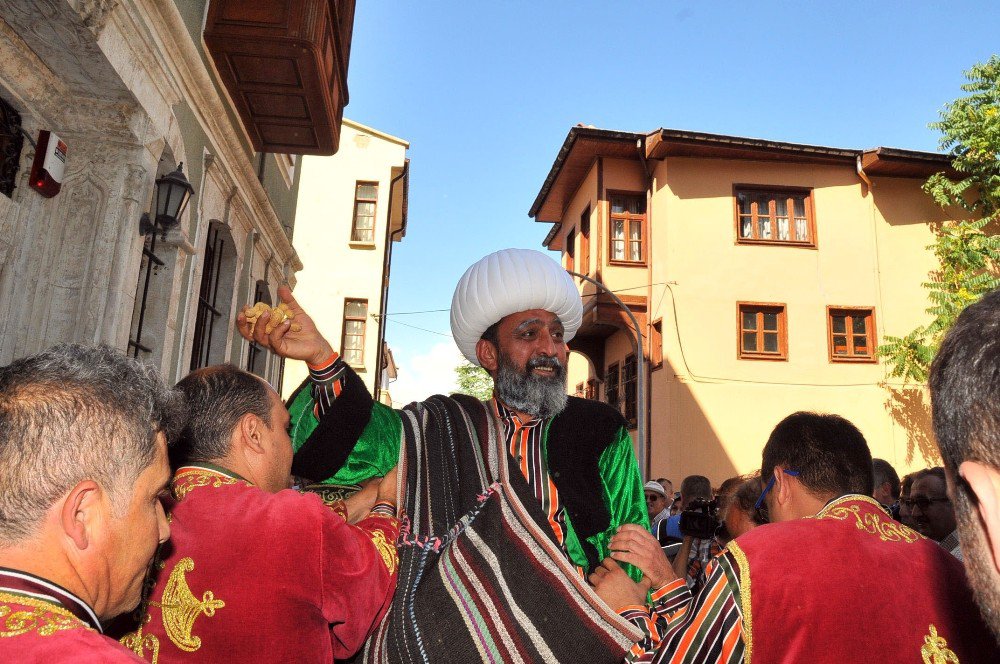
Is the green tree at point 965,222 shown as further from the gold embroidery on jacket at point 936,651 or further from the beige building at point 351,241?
the gold embroidery on jacket at point 936,651

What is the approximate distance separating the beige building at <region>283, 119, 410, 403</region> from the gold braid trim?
19334mm

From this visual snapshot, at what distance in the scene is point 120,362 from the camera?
1.43 m

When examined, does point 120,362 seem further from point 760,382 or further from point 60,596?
point 760,382

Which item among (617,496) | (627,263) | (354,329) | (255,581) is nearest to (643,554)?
(617,496)

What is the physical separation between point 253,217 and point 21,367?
31.7 ft

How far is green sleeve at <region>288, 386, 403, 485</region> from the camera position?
8.98 feet

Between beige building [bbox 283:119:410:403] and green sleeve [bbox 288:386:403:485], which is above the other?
beige building [bbox 283:119:410:403]

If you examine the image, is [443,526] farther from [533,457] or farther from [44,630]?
[44,630]

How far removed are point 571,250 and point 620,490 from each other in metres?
20.0

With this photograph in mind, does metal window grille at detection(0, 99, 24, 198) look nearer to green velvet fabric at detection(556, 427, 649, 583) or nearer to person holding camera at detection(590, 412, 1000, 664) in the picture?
green velvet fabric at detection(556, 427, 649, 583)

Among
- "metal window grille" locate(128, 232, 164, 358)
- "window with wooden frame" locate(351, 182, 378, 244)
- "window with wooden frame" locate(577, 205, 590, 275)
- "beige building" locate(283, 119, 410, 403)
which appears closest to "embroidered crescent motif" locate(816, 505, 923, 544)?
"metal window grille" locate(128, 232, 164, 358)

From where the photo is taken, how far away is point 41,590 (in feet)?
3.86

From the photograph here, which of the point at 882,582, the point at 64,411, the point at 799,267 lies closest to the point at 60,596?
the point at 64,411

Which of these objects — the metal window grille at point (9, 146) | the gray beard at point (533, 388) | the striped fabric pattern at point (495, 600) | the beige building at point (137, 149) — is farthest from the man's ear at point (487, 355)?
the metal window grille at point (9, 146)
